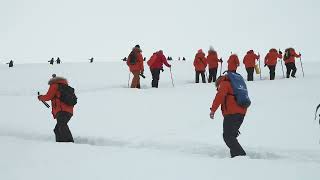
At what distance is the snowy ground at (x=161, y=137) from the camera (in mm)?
6324

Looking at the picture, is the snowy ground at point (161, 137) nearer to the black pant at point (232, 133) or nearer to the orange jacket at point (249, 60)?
the black pant at point (232, 133)

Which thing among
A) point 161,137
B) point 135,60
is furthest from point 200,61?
point 161,137

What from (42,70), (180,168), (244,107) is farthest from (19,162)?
(42,70)

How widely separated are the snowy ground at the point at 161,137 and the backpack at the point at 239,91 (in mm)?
1012

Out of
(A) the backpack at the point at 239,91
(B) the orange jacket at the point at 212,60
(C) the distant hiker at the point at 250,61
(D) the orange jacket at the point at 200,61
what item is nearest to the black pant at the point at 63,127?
(A) the backpack at the point at 239,91

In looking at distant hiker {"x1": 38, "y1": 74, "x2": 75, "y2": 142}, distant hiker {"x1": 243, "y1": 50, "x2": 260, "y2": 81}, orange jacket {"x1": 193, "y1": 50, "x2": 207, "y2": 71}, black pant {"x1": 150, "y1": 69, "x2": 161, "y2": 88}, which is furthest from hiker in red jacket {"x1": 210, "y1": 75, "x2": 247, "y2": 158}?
distant hiker {"x1": 243, "y1": 50, "x2": 260, "y2": 81}

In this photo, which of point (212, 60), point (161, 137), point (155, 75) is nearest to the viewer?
point (161, 137)

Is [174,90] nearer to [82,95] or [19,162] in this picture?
[82,95]

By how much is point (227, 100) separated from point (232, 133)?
1.87ft

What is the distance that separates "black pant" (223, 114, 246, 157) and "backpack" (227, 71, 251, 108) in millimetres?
257

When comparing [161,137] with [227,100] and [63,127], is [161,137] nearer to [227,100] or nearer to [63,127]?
[63,127]

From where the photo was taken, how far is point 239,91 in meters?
7.67

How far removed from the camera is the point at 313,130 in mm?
9938

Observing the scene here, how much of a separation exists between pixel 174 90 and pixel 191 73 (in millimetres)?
7876
